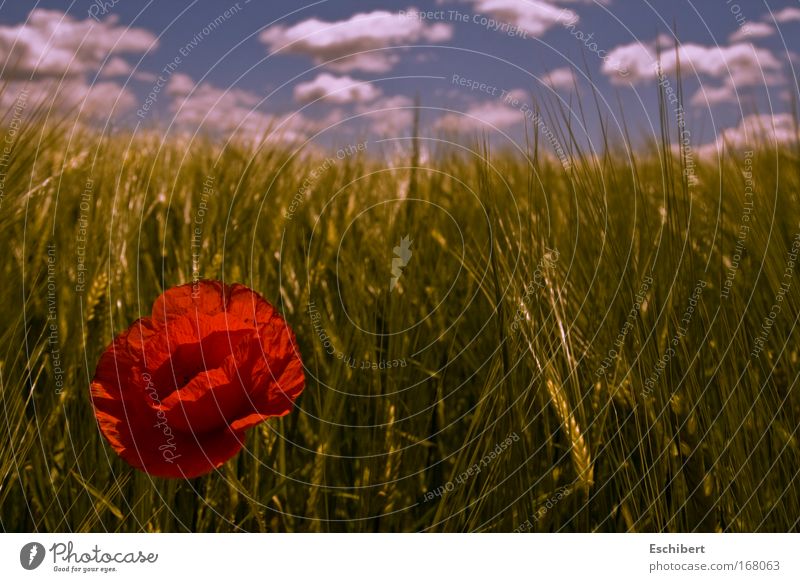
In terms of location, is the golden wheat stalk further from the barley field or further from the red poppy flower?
the red poppy flower

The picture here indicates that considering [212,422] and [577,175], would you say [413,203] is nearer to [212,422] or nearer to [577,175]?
[577,175]

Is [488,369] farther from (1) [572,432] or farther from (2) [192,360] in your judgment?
(2) [192,360]

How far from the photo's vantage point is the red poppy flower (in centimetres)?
54

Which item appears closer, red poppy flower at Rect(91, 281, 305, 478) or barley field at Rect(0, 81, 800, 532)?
red poppy flower at Rect(91, 281, 305, 478)

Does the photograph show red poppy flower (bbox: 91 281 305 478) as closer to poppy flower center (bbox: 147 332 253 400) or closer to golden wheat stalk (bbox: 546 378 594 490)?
poppy flower center (bbox: 147 332 253 400)
